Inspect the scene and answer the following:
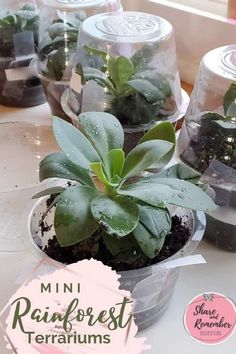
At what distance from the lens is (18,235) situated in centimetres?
71

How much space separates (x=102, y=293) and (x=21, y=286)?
2.9 inches

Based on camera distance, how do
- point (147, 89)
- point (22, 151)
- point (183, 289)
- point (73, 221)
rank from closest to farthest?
point (73, 221) < point (183, 289) < point (147, 89) < point (22, 151)

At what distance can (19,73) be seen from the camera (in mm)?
966

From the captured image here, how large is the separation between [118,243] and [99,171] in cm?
6

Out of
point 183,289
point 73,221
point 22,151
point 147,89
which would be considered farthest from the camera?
point 22,151

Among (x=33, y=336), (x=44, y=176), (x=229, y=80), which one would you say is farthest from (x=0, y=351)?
(x=229, y=80)

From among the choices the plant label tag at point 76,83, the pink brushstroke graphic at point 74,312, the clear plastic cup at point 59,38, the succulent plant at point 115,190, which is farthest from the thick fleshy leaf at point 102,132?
the clear plastic cup at point 59,38

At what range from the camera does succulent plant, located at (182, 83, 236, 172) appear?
66 cm

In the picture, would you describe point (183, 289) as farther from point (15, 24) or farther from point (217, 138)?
point (15, 24)

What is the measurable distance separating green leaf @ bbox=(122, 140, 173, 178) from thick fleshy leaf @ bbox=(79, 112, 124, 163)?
2 centimetres

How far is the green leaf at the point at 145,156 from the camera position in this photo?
55cm

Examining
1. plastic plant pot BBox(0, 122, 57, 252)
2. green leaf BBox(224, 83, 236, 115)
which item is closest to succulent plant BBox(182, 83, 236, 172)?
green leaf BBox(224, 83, 236, 115)

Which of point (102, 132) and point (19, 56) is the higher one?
point (102, 132)

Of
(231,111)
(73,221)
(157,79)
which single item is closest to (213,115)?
(231,111)
